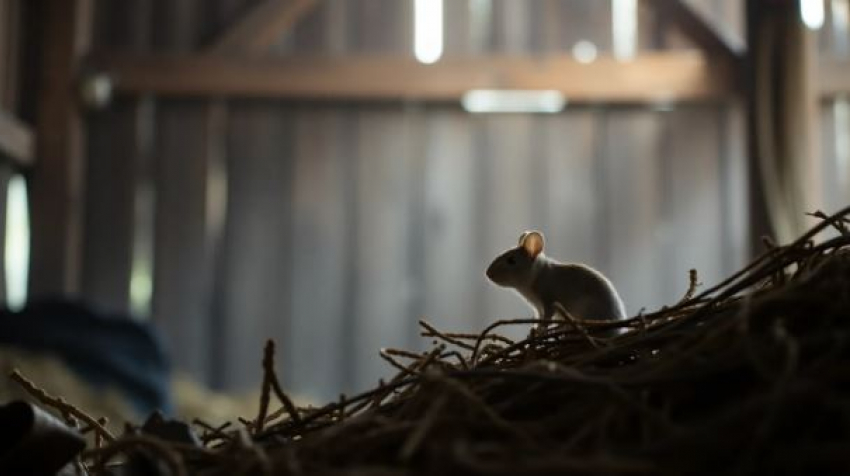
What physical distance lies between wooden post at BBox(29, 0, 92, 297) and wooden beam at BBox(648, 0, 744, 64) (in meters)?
1.99

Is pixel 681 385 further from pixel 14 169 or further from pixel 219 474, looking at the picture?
pixel 14 169

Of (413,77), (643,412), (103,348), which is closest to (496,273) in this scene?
(643,412)

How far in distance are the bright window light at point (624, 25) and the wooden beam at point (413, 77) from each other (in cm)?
19

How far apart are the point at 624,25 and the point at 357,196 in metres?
1.10

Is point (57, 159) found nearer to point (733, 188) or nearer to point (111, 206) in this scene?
point (111, 206)

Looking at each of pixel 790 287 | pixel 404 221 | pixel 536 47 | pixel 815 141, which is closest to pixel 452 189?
pixel 404 221

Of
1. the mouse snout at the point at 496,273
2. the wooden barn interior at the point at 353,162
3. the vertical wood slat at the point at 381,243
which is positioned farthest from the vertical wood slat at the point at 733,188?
→ the mouse snout at the point at 496,273

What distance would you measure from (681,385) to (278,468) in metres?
0.25

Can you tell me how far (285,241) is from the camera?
4.14 meters

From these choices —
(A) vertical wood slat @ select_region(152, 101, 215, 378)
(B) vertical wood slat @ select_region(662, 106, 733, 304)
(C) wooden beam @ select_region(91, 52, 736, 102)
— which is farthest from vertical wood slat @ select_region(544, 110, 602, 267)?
(A) vertical wood slat @ select_region(152, 101, 215, 378)

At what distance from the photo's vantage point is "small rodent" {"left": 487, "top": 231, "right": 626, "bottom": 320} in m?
1.20

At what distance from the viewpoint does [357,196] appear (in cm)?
414

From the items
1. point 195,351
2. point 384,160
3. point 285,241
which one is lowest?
point 195,351

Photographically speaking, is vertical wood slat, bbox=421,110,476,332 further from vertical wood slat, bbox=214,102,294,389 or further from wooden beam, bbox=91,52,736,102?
vertical wood slat, bbox=214,102,294,389
